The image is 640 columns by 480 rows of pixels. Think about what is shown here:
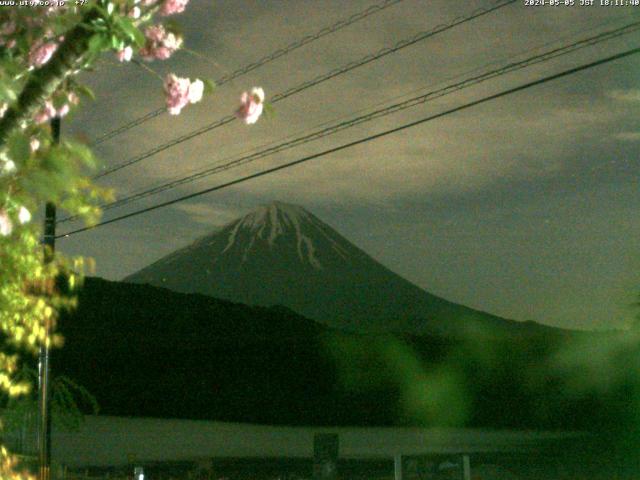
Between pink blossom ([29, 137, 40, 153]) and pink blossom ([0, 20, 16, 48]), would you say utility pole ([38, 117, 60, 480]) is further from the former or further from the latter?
pink blossom ([0, 20, 16, 48])

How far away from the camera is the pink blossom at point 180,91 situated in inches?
Result: 179

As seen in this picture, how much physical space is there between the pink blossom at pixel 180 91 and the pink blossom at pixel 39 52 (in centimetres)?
59

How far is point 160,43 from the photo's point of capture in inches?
182

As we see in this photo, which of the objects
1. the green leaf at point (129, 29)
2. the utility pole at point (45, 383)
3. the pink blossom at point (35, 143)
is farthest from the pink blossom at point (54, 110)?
the utility pole at point (45, 383)

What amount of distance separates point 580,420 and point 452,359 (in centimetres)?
1357

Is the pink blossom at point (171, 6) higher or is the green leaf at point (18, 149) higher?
the pink blossom at point (171, 6)

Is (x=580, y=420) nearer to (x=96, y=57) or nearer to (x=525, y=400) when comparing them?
(x=525, y=400)

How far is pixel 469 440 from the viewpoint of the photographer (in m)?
56.0

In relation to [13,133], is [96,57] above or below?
above

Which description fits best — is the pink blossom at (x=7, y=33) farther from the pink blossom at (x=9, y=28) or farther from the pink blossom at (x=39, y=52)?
the pink blossom at (x=39, y=52)

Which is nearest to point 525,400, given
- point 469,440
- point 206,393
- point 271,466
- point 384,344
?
point 469,440

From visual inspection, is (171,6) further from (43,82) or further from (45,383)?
(45,383)

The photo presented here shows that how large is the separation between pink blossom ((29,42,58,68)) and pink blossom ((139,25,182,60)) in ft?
1.49

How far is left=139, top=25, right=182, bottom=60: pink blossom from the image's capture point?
4.61 metres
